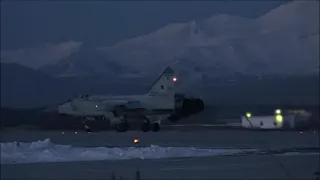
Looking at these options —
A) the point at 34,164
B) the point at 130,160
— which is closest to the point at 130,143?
the point at 130,160

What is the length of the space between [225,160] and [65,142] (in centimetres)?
351

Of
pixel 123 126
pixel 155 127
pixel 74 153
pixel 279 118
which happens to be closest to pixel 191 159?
pixel 155 127

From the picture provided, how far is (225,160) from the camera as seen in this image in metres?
12.2

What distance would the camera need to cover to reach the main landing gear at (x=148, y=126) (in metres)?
12.3

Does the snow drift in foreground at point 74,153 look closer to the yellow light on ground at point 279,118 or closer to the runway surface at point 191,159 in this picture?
the runway surface at point 191,159

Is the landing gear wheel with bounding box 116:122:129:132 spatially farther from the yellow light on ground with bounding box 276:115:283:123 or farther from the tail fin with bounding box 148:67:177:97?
the yellow light on ground with bounding box 276:115:283:123

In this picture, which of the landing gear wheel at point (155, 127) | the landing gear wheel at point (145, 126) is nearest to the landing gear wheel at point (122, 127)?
the landing gear wheel at point (145, 126)

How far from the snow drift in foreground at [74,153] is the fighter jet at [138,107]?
2.42 ft

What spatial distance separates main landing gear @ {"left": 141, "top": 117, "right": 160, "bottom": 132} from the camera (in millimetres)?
12266

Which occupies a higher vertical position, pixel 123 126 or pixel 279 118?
pixel 279 118

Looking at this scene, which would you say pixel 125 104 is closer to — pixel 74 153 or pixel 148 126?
pixel 148 126

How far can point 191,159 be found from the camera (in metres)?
12.5

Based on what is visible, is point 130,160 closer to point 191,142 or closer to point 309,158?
point 191,142

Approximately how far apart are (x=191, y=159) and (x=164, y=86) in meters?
1.73
